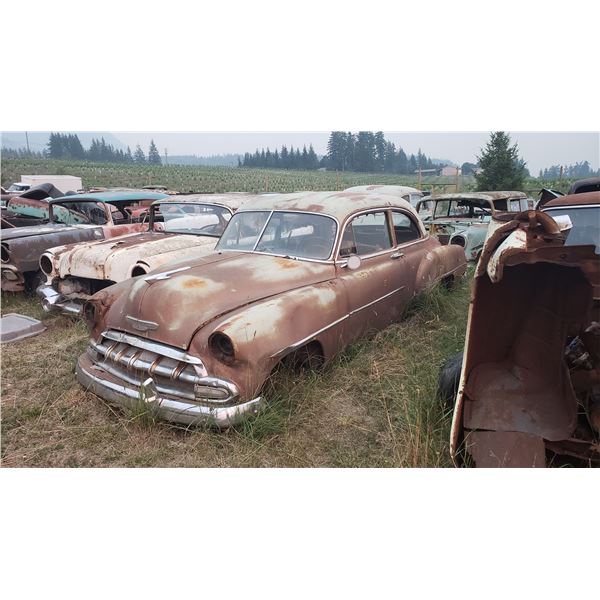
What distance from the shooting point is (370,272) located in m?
4.50

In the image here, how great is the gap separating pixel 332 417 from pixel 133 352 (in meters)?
1.57

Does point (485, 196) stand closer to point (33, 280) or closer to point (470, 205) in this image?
point (470, 205)

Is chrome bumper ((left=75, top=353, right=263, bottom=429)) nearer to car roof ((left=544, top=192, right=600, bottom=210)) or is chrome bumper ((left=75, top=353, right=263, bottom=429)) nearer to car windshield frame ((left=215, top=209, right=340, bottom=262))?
car windshield frame ((left=215, top=209, right=340, bottom=262))

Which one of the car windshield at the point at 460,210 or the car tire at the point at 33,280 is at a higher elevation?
the car windshield at the point at 460,210

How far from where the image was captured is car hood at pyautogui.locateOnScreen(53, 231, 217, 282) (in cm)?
553

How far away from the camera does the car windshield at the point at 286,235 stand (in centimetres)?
436

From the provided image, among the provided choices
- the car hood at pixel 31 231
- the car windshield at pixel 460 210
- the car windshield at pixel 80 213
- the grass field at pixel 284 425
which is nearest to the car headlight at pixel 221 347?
the grass field at pixel 284 425

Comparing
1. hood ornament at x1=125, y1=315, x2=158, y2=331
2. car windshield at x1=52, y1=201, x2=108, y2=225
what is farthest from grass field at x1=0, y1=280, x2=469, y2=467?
car windshield at x1=52, y1=201, x2=108, y2=225

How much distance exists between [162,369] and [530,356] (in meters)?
2.51

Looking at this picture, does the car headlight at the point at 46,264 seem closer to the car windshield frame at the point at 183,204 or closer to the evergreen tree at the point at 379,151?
the car windshield frame at the point at 183,204

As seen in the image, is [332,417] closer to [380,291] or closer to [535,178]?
[380,291]

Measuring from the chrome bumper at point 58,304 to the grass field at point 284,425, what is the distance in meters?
1.33

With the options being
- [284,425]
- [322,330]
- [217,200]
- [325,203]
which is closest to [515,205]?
[217,200]

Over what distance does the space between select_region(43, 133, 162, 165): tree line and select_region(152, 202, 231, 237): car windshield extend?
74236 millimetres
